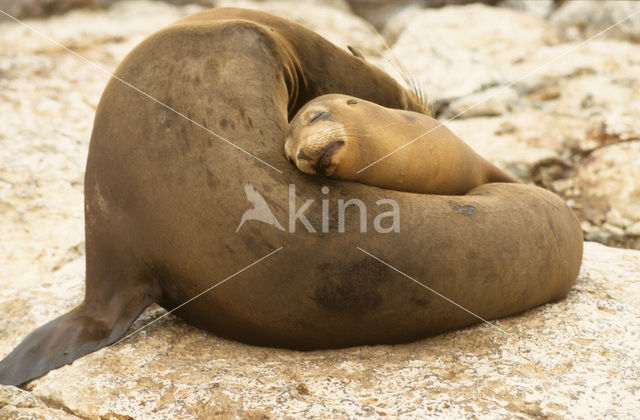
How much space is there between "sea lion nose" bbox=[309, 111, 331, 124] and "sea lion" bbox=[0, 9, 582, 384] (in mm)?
134

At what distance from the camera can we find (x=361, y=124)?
2094 millimetres

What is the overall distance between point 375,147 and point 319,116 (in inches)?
8.5

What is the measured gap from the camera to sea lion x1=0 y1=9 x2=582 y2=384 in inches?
78.9

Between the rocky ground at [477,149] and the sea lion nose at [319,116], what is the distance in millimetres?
764

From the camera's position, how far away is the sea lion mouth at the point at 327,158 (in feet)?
6.51

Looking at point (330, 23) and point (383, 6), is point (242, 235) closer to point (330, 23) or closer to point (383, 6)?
point (330, 23)

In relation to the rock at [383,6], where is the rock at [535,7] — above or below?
above

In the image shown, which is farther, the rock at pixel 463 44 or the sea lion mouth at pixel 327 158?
the rock at pixel 463 44

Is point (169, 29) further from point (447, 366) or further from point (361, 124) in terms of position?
point (447, 366)

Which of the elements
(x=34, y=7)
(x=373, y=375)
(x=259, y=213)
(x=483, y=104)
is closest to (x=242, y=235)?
(x=259, y=213)

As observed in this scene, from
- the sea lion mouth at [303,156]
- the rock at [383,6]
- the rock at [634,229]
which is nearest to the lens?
the sea lion mouth at [303,156]

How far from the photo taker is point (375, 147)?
6.95 ft

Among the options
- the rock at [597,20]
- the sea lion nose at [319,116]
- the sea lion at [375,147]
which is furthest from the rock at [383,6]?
the sea lion nose at [319,116]

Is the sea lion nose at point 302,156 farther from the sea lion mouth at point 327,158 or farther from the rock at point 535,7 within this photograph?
the rock at point 535,7
